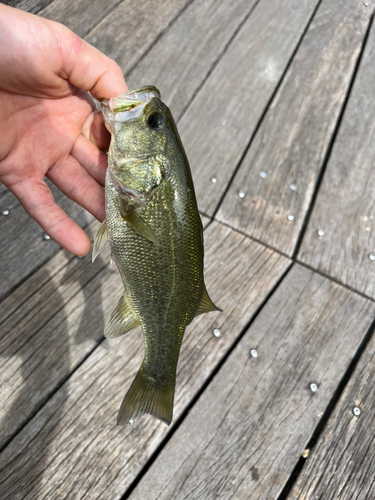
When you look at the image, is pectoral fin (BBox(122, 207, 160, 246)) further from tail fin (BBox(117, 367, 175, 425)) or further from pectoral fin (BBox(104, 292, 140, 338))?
tail fin (BBox(117, 367, 175, 425))

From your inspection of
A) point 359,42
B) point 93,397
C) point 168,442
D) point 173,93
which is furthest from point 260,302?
point 359,42

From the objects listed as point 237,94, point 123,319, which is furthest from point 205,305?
point 237,94

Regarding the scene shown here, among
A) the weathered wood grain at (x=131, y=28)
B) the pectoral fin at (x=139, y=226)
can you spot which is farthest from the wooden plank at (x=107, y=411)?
the weathered wood grain at (x=131, y=28)

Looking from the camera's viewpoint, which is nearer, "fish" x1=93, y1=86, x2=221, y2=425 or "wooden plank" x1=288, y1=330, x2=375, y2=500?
"fish" x1=93, y1=86, x2=221, y2=425

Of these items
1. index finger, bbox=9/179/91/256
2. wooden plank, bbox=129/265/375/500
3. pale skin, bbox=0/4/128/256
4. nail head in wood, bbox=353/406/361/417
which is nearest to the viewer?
pale skin, bbox=0/4/128/256

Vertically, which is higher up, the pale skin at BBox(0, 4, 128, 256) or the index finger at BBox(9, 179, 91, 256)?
the pale skin at BBox(0, 4, 128, 256)

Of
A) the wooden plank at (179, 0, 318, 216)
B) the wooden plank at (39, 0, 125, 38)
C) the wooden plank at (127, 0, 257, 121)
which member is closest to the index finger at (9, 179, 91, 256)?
the wooden plank at (179, 0, 318, 216)

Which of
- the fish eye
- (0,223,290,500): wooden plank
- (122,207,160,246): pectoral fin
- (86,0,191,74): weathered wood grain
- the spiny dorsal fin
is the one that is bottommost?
(0,223,290,500): wooden plank
